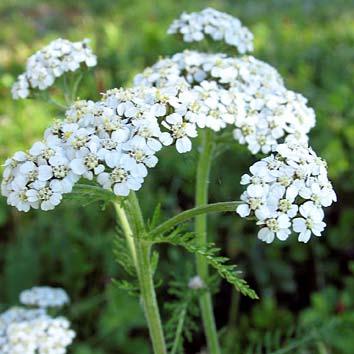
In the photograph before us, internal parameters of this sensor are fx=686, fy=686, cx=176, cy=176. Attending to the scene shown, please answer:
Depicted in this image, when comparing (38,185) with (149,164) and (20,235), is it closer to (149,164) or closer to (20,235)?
(149,164)

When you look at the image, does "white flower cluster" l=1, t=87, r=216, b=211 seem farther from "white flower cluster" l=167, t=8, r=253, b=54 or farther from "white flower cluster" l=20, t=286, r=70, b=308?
"white flower cluster" l=20, t=286, r=70, b=308

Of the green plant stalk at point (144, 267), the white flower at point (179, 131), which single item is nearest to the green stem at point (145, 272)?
the green plant stalk at point (144, 267)

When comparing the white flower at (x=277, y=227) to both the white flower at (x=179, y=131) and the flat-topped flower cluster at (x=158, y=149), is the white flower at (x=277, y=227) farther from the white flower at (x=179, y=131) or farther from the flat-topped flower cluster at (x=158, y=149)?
the white flower at (x=179, y=131)

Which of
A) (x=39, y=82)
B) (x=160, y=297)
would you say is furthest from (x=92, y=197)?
(x=160, y=297)

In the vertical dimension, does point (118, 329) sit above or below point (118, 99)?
below

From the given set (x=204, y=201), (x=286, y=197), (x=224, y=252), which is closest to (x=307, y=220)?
(x=286, y=197)

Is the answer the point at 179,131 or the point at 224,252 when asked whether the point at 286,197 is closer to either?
the point at 179,131

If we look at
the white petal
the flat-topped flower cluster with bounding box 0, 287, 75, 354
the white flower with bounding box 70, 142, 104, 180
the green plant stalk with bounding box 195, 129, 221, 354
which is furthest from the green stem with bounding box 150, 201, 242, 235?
the flat-topped flower cluster with bounding box 0, 287, 75, 354
